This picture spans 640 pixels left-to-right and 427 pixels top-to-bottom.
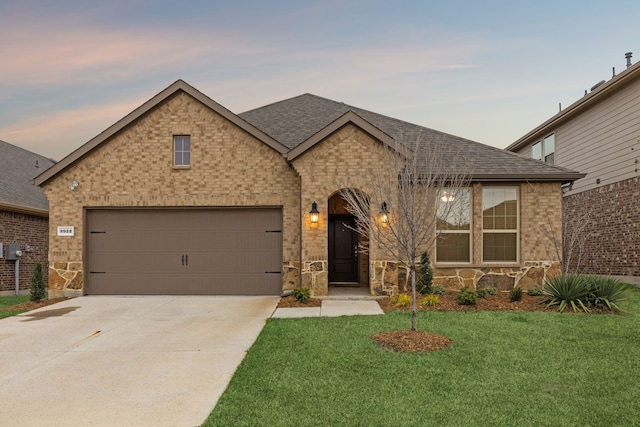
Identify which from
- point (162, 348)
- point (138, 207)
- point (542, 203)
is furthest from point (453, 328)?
point (138, 207)

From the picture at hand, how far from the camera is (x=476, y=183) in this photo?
12.3 metres

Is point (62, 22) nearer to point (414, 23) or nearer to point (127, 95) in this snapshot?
point (127, 95)

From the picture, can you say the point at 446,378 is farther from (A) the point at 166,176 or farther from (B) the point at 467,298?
(A) the point at 166,176

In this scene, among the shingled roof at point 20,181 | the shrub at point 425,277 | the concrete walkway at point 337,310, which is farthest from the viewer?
the shingled roof at point 20,181

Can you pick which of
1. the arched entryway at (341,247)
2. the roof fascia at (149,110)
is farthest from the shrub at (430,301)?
the roof fascia at (149,110)

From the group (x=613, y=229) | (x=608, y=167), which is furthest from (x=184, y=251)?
(x=608, y=167)

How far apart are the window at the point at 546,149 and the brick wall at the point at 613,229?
3.41m

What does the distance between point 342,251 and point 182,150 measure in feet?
21.0

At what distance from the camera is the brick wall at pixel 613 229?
15201 millimetres

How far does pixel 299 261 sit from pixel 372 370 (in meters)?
6.93

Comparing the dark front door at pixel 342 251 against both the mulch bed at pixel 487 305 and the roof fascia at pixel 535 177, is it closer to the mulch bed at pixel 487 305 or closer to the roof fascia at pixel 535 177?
the mulch bed at pixel 487 305

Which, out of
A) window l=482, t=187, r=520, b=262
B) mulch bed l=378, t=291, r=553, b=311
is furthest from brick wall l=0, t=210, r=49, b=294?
window l=482, t=187, r=520, b=262

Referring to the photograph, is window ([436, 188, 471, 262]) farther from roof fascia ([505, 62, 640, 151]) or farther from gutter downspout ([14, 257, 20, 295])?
gutter downspout ([14, 257, 20, 295])

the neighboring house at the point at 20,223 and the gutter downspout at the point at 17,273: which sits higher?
the neighboring house at the point at 20,223
